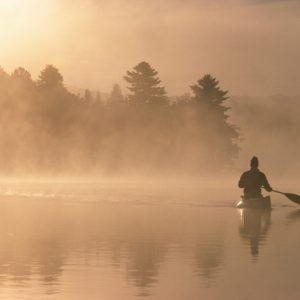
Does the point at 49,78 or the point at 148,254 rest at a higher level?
the point at 49,78

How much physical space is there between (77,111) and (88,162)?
6975mm

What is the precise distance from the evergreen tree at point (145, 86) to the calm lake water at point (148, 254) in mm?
84448

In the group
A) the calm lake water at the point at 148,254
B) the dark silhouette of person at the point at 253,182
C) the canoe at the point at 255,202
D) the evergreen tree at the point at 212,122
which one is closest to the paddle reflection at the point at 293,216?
the calm lake water at the point at 148,254

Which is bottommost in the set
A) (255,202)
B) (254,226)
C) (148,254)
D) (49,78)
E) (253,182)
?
(148,254)

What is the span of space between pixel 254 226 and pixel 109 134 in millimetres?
92900

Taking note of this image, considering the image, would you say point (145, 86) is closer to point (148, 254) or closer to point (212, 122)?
point (212, 122)

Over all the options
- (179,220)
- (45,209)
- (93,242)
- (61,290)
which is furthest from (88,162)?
(61,290)

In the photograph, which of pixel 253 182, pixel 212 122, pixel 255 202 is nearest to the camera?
pixel 255 202

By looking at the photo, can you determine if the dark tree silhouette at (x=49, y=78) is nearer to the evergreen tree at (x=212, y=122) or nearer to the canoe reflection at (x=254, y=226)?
the evergreen tree at (x=212, y=122)

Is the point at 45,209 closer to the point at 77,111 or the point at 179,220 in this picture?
the point at 179,220

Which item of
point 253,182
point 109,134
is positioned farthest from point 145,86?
point 253,182

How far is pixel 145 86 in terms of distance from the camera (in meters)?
131

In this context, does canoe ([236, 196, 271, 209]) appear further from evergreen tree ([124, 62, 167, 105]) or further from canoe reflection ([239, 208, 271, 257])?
evergreen tree ([124, 62, 167, 105])

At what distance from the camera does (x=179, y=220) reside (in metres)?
38.0
